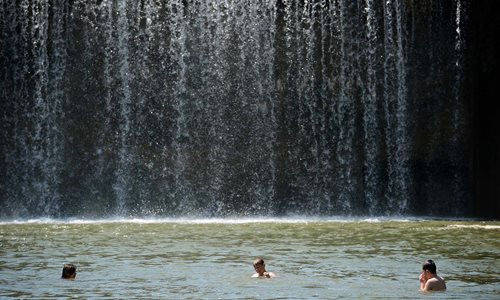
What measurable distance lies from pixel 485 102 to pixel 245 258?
1373 cm

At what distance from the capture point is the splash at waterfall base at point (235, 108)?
31141mm

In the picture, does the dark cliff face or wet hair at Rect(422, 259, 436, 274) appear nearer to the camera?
wet hair at Rect(422, 259, 436, 274)

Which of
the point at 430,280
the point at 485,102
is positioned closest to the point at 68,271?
the point at 430,280

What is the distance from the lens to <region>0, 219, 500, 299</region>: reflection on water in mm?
15500

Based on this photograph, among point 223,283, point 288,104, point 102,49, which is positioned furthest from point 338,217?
point 223,283

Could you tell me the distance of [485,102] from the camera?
3067cm

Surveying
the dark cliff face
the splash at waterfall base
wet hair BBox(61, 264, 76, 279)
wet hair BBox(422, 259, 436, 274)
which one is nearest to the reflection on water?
wet hair BBox(61, 264, 76, 279)

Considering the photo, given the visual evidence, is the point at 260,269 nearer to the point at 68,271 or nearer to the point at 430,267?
the point at 430,267

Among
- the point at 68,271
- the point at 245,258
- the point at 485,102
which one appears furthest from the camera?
the point at 485,102

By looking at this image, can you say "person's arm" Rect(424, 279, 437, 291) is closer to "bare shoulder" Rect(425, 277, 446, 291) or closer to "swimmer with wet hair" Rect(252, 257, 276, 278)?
"bare shoulder" Rect(425, 277, 446, 291)

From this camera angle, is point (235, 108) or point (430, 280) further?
point (235, 108)

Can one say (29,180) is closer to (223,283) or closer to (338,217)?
(338,217)

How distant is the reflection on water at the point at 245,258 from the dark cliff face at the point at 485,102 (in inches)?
125

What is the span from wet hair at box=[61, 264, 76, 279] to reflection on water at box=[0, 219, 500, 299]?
0.15 meters
